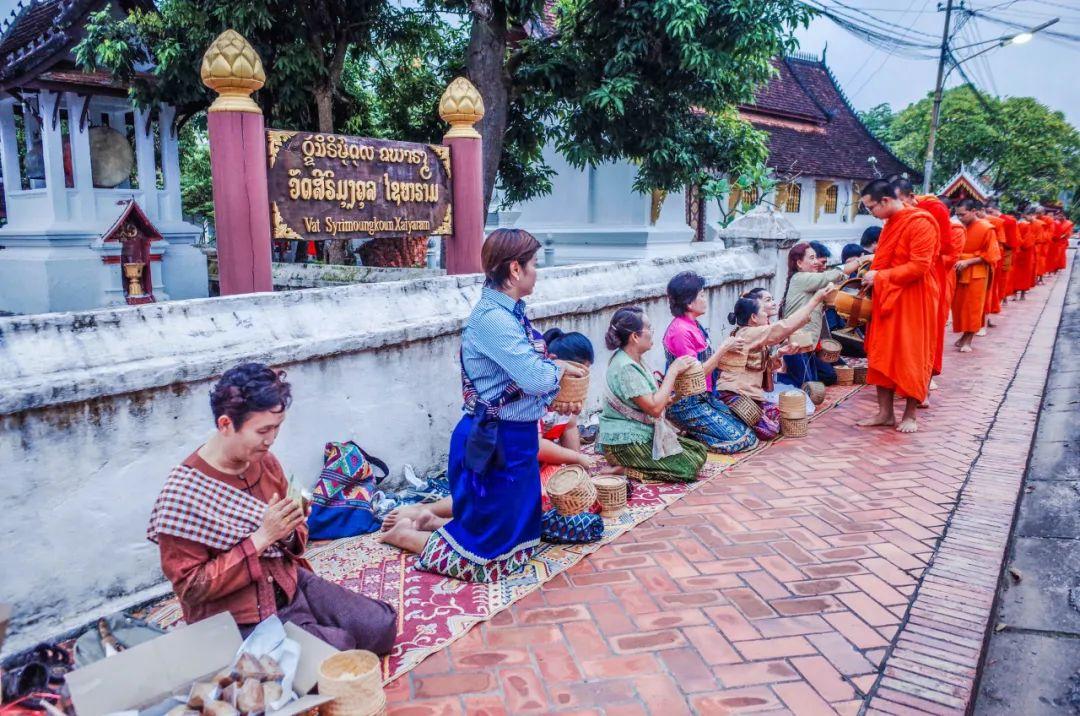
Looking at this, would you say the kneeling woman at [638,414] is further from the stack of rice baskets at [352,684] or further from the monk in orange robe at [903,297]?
the stack of rice baskets at [352,684]

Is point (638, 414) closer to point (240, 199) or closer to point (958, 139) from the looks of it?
point (240, 199)

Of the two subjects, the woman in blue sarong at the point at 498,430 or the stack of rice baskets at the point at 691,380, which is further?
the stack of rice baskets at the point at 691,380

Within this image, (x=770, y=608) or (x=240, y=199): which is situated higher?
(x=240, y=199)

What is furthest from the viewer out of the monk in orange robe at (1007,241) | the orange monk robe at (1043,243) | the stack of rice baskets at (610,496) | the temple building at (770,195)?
the orange monk robe at (1043,243)

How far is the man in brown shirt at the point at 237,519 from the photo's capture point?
2328mm

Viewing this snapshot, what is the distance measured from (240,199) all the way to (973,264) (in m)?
8.20

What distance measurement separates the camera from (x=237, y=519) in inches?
94.9

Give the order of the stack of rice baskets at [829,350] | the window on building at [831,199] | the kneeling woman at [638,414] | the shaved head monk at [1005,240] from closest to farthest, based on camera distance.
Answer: the kneeling woman at [638,414] → the stack of rice baskets at [829,350] → the shaved head monk at [1005,240] → the window on building at [831,199]

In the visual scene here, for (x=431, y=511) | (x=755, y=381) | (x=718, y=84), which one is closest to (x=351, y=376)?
(x=431, y=511)

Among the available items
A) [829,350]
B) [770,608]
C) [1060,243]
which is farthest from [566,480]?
[1060,243]

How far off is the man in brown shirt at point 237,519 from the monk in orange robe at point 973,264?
28.1 feet

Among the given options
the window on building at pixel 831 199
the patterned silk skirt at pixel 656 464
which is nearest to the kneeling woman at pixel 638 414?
the patterned silk skirt at pixel 656 464

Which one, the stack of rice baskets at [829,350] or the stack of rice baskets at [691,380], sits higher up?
the stack of rice baskets at [691,380]

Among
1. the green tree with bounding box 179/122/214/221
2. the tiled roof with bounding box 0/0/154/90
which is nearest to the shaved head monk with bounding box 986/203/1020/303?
the tiled roof with bounding box 0/0/154/90
